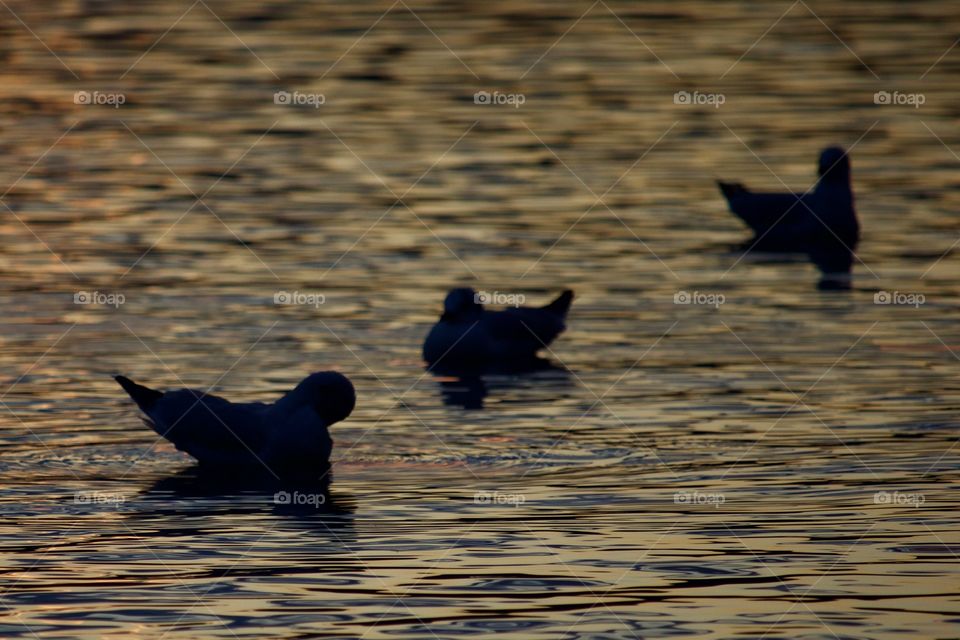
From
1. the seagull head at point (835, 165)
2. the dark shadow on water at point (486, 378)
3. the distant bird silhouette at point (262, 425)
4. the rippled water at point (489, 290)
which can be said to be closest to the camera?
the rippled water at point (489, 290)

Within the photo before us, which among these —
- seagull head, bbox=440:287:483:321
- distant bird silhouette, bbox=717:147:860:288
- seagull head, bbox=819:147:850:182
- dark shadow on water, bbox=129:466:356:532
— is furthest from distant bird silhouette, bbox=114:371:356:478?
seagull head, bbox=819:147:850:182

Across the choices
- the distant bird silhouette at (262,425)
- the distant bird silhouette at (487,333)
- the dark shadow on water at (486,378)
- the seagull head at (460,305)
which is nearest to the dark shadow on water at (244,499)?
the distant bird silhouette at (262,425)

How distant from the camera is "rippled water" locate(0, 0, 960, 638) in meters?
12.5

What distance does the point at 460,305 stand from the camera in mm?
20312

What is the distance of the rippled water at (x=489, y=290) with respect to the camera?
1248 cm

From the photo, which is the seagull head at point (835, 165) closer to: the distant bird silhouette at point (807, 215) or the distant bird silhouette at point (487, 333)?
the distant bird silhouette at point (807, 215)

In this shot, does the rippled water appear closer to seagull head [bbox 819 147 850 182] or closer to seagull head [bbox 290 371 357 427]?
seagull head [bbox 290 371 357 427]

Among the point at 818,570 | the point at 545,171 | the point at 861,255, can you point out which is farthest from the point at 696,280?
the point at 818,570

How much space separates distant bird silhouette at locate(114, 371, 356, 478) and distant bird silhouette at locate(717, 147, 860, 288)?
10761 millimetres

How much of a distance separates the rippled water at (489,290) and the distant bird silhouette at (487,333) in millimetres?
390

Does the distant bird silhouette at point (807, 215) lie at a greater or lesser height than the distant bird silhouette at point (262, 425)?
greater

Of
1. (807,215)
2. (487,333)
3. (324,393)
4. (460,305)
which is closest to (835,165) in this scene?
(807,215)

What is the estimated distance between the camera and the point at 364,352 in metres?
19.9

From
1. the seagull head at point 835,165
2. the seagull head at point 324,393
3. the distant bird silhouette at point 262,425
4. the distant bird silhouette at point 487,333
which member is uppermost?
the seagull head at point 835,165
